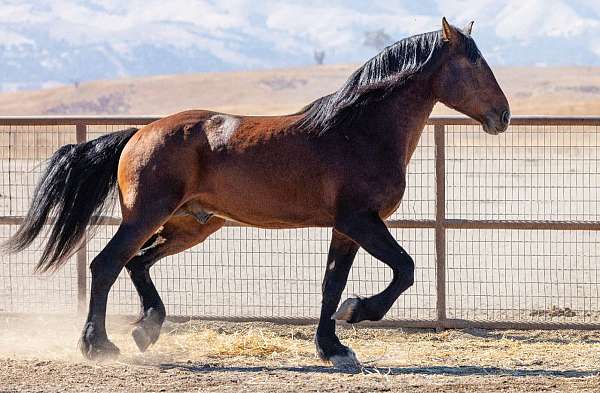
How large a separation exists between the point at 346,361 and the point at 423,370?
523 millimetres

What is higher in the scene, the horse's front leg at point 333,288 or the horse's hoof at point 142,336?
the horse's front leg at point 333,288

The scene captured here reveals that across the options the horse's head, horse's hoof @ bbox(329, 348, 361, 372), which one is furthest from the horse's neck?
horse's hoof @ bbox(329, 348, 361, 372)

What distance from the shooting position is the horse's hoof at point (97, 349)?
7941 mm

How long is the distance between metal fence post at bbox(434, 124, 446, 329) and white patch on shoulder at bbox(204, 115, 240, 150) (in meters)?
1.98

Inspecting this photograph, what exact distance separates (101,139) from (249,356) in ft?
6.19

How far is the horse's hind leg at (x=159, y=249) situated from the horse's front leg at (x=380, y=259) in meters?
1.43

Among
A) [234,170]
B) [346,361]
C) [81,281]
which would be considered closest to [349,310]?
[346,361]

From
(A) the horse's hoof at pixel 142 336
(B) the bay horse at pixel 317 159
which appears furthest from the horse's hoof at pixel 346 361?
(A) the horse's hoof at pixel 142 336

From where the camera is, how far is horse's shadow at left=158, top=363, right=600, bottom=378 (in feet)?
24.9

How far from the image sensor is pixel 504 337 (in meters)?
9.16

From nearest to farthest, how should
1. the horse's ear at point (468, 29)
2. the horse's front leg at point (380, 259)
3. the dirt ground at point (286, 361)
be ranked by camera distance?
1. the dirt ground at point (286, 361)
2. the horse's front leg at point (380, 259)
3. the horse's ear at point (468, 29)

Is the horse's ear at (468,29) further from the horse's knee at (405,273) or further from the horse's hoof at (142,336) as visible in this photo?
the horse's hoof at (142,336)

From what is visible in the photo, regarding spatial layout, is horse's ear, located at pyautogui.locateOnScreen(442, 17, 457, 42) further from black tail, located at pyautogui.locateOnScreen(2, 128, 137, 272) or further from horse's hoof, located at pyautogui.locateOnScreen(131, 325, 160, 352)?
horse's hoof, located at pyautogui.locateOnScreen(131, 325, 160, 352)

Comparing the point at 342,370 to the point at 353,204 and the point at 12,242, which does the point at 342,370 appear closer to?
the point at 353,204
